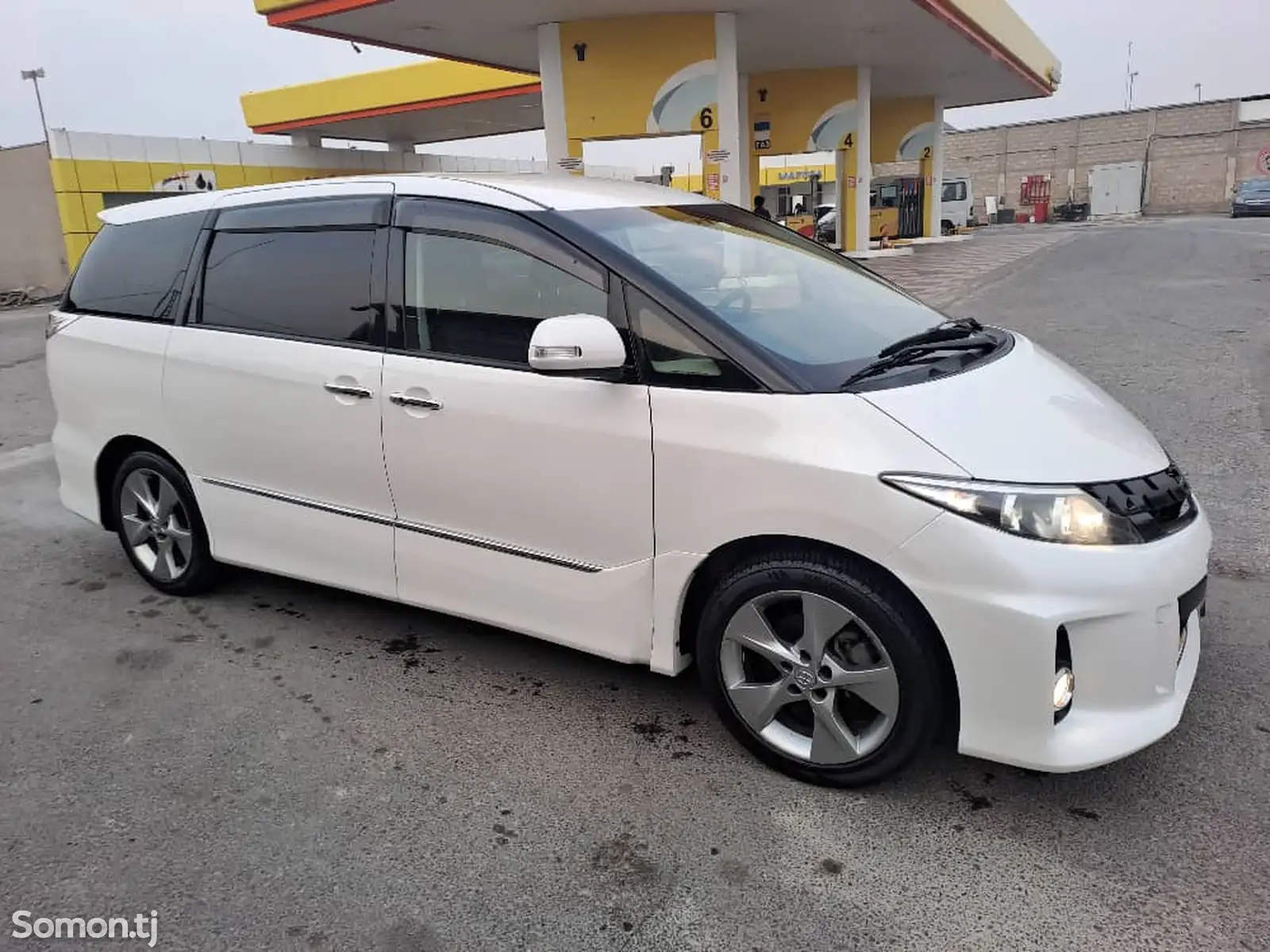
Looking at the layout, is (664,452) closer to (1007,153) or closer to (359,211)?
(359,211)

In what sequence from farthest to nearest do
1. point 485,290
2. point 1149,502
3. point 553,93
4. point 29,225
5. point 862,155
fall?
point 29,225
point 862,155
point 553,93
point 485,290
point 1149,502

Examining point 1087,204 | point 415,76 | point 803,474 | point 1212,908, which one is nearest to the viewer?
point 1212,908

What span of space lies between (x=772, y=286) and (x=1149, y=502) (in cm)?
143

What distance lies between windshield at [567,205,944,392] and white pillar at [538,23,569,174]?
13.4 metres

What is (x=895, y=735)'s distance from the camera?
264 centimetres

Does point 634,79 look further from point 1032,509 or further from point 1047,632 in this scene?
point 1047,632

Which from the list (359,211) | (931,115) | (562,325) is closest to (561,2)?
(359,211)

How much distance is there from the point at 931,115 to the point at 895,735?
3303cm

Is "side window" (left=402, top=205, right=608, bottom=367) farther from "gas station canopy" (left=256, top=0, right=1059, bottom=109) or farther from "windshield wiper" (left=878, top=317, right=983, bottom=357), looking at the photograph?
"gas station canopy" (left=256, top=0, right=1059, bottom=109)

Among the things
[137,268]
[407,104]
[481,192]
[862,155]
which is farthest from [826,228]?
[481,192]

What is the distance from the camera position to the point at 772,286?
3412 millimetres

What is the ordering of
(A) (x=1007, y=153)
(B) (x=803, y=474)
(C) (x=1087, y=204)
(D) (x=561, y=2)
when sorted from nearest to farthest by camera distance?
(B) (x=803, y=474)
(D) (x=561, y=2)
(C) (x=1087, y=204)
(A) (x=1007, y=153)

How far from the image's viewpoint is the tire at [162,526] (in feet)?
13.9

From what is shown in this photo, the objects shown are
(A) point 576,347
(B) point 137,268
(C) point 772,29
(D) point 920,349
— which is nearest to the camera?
(A) point 576,347
